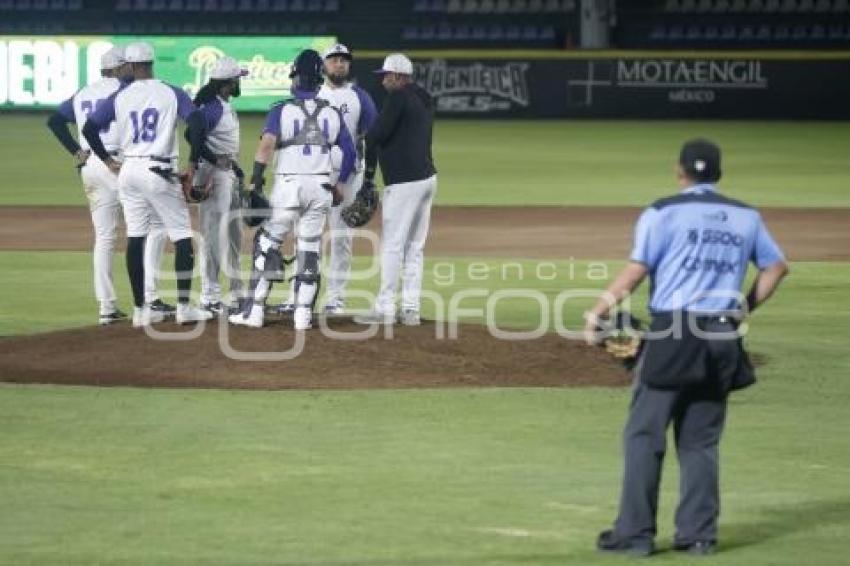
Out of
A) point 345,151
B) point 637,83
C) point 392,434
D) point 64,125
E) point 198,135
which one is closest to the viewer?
point 392,434

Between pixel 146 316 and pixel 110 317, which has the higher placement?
pixel 146 316

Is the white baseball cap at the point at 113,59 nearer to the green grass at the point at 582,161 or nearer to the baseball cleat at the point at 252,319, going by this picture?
the baseball cleat at the point at 252,319

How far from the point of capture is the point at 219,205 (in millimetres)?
13773

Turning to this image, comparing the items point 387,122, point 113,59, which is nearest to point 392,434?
point 387,122

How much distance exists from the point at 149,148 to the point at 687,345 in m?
6.59

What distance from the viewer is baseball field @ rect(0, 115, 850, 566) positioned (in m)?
7.96

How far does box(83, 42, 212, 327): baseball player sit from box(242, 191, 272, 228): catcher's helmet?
0.45m

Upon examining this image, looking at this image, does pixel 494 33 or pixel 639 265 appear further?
pixel 494 33

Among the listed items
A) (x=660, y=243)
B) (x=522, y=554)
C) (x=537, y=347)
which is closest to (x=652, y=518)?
(x=522, y=554)

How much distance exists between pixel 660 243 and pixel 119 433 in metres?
3.83

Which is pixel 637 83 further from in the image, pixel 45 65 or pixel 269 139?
pixel 269 139

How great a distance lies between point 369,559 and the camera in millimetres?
7543

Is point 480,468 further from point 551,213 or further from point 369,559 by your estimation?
point 551,213

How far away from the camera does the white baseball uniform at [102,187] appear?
1392 cm
